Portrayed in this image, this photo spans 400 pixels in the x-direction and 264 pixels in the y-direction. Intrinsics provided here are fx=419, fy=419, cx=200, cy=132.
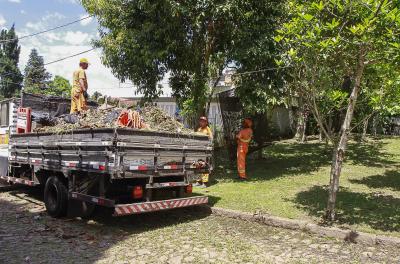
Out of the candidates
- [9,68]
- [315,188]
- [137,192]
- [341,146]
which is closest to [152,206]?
[137,192]

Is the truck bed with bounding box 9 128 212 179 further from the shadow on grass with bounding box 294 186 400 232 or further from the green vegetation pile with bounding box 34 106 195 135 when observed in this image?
the shadow on grass with bounding box 294 186 400 232

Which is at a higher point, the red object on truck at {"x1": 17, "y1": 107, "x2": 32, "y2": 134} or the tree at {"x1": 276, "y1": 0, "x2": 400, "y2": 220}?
the tree at {"x1": 276, "y1": 0, "x2": 400, "y2": 220}

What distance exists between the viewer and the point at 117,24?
12367 mm

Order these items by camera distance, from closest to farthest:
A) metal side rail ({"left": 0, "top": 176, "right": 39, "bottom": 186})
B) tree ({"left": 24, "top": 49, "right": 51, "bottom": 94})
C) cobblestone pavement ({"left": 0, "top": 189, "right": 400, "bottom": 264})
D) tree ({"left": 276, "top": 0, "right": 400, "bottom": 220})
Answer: cobblestone pavement ({"left": 0, "top": 189, "right": 400, "bottom": 264}) < tree ({"left": 276, "top": 0, "right": 400, "bottom": 220}) < metal side rail ({"left": 0, "top": 176, "right": 39, "bottom": 186}) < tree ({"left": 24, "top": 49, "right": 51, "bottom": 94})

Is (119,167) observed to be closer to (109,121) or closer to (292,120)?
(109,121)

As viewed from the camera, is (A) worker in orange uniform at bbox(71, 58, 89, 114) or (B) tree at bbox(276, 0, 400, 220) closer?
(B) tree at bbox(276, 0, 400, 220)

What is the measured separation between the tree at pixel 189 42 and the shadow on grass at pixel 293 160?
219cm

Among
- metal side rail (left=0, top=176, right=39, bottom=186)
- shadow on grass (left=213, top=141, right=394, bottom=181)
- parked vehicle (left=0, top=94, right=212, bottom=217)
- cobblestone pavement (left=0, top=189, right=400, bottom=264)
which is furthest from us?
shadow on grass (left=213, top=141, right=394, bottom=181)

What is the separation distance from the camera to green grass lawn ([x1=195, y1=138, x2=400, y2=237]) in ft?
24.0

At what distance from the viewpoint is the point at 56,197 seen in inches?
308

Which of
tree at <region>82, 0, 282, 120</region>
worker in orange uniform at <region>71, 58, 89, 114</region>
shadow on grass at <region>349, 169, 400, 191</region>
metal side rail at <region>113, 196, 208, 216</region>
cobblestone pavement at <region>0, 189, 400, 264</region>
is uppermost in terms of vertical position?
tree at <region>82, 0, 282, 120</region>

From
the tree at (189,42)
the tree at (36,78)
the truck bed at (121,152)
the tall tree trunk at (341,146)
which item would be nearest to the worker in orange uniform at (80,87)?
the truck bed at (121,152)

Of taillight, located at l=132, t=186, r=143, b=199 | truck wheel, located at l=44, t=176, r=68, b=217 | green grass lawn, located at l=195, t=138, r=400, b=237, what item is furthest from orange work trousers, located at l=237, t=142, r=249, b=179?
truck wheel, located at l=44, t=176, r=68, b=217

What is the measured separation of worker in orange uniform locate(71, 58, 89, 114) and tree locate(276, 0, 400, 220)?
4277 mm
